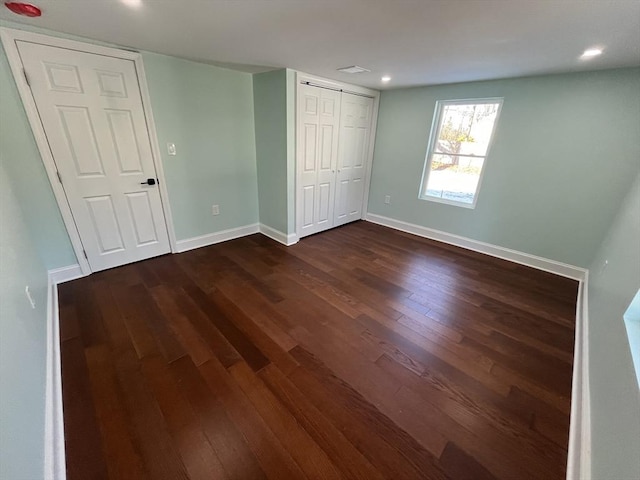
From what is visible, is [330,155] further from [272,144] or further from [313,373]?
[313,373]

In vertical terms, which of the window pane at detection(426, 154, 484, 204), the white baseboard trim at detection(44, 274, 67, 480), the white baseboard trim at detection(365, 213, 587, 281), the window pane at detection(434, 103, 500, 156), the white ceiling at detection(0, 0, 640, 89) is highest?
the white ceiling at detection(0, 0, 640, 89)

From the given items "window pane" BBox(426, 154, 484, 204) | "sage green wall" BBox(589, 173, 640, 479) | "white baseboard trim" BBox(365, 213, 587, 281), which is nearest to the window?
"window pane" BBox(426, 154, 484, 204)

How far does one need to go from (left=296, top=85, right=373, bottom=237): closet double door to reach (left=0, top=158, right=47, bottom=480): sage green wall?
2576 millimetres

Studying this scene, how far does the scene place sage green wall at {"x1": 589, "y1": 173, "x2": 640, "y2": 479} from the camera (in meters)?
0.88

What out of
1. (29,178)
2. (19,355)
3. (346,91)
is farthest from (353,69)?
(19,355)

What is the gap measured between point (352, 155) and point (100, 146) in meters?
3.16

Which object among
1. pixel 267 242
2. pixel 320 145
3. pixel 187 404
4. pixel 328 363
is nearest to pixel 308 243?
pixel 267 242

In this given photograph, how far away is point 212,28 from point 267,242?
2407 mm

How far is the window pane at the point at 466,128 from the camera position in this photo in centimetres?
322

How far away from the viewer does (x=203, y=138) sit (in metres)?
3.06

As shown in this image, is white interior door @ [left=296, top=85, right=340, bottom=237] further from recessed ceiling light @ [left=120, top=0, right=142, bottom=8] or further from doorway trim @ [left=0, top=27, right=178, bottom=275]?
recessed ceiling light @ [left=120, top=0, right=142, bottom=8]

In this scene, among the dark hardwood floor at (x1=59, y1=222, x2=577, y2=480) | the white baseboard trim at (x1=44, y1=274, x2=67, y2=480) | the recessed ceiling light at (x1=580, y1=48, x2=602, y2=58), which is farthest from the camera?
the recessed ceiling light at (x1=580, y1=48, x2=602, y2=58)

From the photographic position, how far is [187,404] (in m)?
1.46

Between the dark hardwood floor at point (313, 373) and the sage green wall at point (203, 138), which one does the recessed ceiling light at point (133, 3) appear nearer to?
the sage green wall at point (203, 138)
